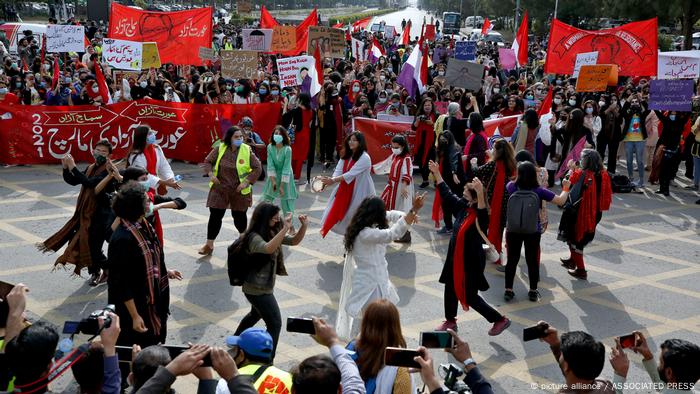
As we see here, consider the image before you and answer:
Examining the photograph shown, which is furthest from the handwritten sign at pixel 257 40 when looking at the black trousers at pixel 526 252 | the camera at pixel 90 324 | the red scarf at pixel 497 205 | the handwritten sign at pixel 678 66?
the camera at pixel 90 324

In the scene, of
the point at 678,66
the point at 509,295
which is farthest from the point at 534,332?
the point at 678,66

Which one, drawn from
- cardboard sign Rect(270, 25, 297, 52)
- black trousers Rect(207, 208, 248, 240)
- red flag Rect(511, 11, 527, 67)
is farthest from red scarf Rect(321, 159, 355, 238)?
red flag Rect(511, 11, 527, 67)

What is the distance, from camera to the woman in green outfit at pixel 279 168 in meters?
10.2

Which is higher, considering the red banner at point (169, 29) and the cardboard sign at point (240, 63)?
the red banner at point (169, 29)

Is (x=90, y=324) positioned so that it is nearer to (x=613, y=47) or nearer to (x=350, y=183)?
(x=350, y=183)

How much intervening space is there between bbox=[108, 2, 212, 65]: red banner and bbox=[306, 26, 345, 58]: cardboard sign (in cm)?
241

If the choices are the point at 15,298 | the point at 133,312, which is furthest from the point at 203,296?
the point at 15,298

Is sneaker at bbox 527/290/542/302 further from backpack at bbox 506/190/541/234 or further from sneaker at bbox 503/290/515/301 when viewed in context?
backpack at bbox 506/190/541/234

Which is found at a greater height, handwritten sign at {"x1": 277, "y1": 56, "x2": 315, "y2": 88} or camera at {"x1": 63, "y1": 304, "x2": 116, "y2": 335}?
handwritten sign at {"x1": 277, "y1": 56, "x2": 315, "y2": 88}

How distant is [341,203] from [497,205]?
5.90ft

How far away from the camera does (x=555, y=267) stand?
9.85m

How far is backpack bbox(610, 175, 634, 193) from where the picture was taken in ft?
47.1

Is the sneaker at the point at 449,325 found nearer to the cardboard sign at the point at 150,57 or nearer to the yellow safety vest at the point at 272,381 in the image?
the yellow safety vest at the point at 272,381

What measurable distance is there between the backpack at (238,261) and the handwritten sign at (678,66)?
1362 cm
